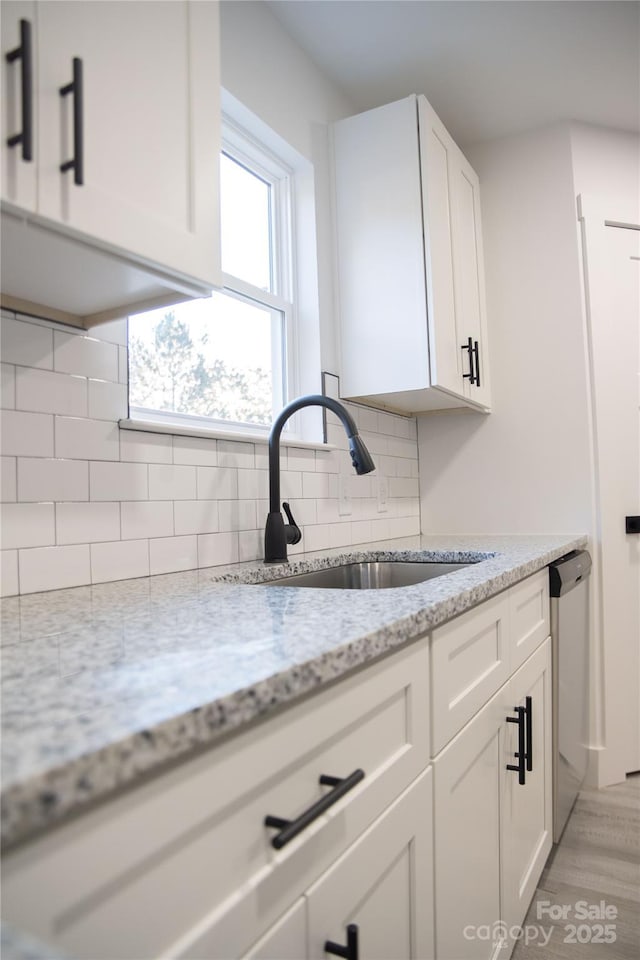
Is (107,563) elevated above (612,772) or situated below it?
above

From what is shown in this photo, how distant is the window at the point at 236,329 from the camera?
1618 mm

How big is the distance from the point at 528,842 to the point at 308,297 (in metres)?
1.73

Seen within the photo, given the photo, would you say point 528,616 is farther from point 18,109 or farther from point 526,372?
point 18,109

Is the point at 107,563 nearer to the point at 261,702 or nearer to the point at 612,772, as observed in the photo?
the point at 261,702

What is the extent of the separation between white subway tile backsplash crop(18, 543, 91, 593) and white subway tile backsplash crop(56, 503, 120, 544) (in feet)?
0.07

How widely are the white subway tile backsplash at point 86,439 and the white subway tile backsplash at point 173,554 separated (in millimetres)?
229

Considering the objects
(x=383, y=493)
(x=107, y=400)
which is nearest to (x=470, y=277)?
(x=383, y=493)

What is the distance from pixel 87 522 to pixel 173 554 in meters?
0.26

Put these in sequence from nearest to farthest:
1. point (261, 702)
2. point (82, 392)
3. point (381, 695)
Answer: point (261, 702) → point (381, 695) → point (82, 392)

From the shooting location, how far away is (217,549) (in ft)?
5.22

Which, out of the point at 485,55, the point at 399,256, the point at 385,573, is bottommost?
the point at 385,573

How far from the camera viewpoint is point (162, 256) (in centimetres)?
101

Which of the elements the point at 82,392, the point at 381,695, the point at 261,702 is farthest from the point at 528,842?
the point at 82,392

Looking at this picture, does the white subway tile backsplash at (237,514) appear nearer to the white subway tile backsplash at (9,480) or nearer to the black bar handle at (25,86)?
the white subway tile backsplash at (9,480)
